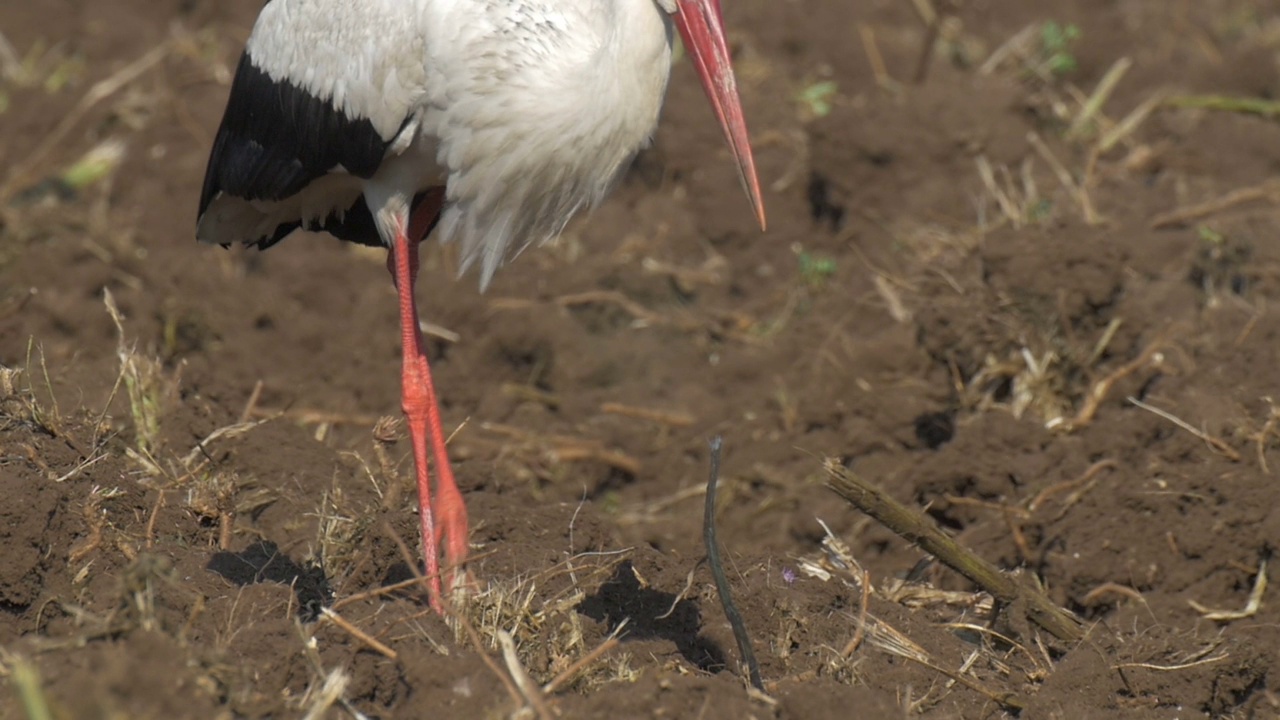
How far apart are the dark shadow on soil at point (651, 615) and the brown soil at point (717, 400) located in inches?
0.7

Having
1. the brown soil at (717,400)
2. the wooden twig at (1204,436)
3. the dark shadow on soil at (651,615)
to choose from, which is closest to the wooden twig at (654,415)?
the brown soil at (717,400)

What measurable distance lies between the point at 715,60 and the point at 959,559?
62.2 inches

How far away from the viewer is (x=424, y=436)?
5332 mm

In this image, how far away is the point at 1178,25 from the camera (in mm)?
10438

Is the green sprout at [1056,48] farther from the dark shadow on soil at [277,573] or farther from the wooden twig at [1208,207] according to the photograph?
the dark shadow on soil at [277,573]

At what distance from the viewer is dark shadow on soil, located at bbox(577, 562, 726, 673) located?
4406 millimetres

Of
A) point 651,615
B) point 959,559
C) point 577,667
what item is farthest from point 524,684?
point 959,559

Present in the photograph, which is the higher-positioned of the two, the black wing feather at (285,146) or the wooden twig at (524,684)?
the black wing feather at (285,146)

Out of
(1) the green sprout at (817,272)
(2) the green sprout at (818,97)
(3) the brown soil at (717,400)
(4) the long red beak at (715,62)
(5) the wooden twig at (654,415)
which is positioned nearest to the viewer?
(3) the brown soil at (717,400)

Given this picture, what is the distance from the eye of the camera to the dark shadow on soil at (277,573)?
4.48m

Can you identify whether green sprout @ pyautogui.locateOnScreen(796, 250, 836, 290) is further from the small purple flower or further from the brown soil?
the small purple flower

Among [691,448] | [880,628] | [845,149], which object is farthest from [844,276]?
[880,628]

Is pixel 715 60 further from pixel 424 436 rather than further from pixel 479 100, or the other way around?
pixel 424 436

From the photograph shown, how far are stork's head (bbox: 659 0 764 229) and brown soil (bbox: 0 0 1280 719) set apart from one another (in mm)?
1155
